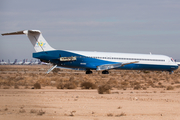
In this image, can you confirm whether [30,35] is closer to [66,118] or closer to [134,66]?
[134,66]

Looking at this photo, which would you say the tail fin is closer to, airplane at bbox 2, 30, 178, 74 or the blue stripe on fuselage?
airplane at bbox 2, 30, 178, 74

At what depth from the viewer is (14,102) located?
43.3 ft

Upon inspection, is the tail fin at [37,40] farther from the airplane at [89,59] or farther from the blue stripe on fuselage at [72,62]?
the blue stripe on fuselage at [72,62]

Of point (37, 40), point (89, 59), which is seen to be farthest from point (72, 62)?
point (37, 40)

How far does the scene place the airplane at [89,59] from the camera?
132ft

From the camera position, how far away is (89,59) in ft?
142

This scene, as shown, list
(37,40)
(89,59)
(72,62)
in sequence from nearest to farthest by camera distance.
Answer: (37,40), (72,62), (89,59)

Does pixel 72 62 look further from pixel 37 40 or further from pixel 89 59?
pixel 37 40

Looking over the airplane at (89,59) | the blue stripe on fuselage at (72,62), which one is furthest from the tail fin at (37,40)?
the blue stripe on fuselage at (72,62)

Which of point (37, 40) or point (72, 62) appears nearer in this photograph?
point (37, 40)

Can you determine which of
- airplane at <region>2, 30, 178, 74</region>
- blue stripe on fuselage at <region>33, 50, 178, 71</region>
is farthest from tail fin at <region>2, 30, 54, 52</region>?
blue stripe on fuselage at <region>33, 50, 178, 71</region>

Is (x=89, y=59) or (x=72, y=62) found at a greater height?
(x=89, y=59)

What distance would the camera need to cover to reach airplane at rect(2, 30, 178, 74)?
40.1 metres

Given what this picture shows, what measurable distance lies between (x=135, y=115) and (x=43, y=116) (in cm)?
326
